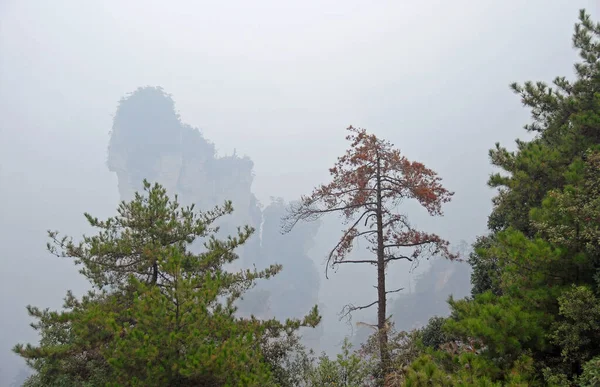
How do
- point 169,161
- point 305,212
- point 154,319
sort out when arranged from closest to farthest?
1. point 154,319
2. point 305,212
3. point 169,161

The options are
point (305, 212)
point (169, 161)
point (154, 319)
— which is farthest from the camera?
point (169, 161)

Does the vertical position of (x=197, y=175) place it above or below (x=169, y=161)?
below

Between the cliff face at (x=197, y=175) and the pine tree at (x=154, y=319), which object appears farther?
the cliff face at (x=197, y=175)

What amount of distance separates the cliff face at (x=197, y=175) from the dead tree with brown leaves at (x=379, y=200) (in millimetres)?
92056

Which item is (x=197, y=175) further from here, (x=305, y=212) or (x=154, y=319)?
(x=154, y=319)

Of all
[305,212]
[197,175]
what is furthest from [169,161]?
[305,212]

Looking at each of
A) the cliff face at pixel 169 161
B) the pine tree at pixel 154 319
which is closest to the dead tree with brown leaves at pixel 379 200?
the pine tree at pixel 154 319

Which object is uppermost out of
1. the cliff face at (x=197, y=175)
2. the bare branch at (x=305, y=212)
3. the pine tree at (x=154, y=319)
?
the cliff face at (x=197, y=175)

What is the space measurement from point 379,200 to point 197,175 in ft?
346

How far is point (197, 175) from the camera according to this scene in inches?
4309

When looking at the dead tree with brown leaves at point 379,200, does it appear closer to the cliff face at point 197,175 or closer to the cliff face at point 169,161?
the cliff face at point 197,175

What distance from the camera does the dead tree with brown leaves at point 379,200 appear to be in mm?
10328

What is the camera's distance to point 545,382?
4.84m

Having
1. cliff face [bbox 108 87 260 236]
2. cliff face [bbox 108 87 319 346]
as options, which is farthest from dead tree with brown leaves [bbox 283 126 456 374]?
cliff face [bbox 108 87 260 236]
